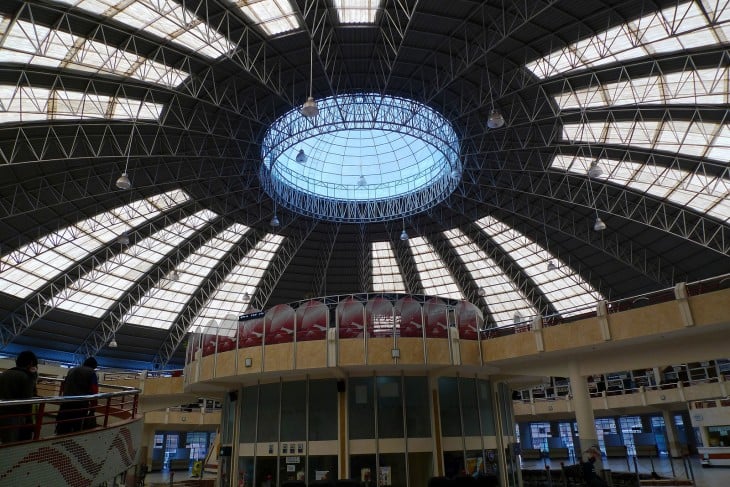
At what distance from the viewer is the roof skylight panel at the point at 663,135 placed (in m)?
34.2

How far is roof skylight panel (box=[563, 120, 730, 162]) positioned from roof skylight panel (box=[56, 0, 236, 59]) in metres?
24.7

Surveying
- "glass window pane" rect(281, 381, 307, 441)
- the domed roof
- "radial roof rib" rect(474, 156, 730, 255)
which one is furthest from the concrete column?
"radial roof rib" rect(474, 156, 730, 255)

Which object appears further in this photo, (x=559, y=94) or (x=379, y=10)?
(x=559, y=94)

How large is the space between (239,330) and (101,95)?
17.5 metres

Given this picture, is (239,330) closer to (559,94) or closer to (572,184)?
(559,94)

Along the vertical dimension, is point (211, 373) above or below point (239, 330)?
below

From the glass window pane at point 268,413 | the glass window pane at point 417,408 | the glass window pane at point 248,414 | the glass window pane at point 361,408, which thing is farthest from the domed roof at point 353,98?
the glass window pane at point 417,408

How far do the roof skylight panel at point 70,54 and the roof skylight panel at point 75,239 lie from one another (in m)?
16.7

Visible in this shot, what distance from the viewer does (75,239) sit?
4612 centimetres

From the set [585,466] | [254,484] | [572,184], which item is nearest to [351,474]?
[254,484]

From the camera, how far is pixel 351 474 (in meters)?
25.8

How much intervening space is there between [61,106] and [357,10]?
19.4 meters

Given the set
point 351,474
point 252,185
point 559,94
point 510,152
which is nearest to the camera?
point 351,474

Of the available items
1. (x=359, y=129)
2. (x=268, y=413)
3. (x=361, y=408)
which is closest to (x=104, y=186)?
(x=359, y=129)
